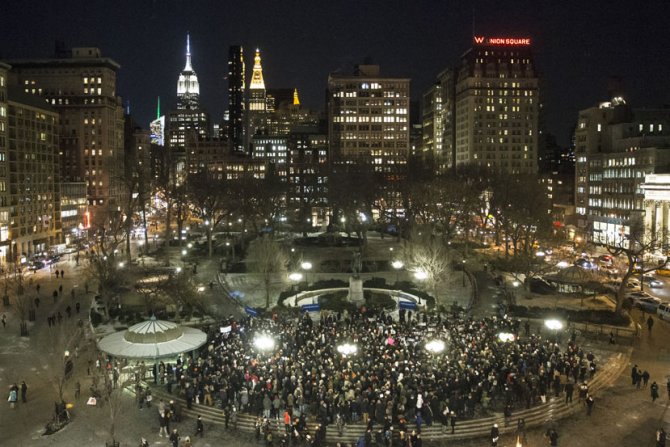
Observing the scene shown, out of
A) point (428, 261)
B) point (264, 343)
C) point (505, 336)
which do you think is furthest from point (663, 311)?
point (264, 343)

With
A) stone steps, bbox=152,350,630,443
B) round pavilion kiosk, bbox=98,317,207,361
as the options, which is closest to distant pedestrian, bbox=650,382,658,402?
stone steps, bbox=152,350,630,443

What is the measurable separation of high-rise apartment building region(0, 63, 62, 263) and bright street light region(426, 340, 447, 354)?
2254 inches

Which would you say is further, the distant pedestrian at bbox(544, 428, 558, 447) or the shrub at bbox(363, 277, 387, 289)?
the shrub at bbox(363, 277, 387, 289)

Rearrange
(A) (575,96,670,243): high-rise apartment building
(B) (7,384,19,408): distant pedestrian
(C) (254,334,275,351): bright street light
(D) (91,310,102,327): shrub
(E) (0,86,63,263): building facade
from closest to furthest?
(B) (7,384,19,408): distant pedestrian
(C) (254,334,275,351): bright street light
(D) (91,310,102,327): shrub
(E) (0,86,63,263): building facade
(A) (575,96,670,243): high-rise apartment building

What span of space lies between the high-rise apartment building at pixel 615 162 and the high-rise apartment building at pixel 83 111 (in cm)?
8962

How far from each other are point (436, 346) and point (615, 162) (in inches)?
2752

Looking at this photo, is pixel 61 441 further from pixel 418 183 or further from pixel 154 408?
pixel 418 183

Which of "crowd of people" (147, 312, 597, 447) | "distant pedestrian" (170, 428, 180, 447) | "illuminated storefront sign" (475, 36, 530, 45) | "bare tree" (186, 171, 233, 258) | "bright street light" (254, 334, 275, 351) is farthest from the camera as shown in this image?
"illuminated storefront sign" (475, 36, 530, 45)

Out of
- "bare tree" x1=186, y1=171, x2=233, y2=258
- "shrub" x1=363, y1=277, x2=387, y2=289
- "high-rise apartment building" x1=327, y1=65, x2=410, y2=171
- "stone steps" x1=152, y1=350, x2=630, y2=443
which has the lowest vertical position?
"stone steps" x1=152, y1=350, x2=630, y2=443

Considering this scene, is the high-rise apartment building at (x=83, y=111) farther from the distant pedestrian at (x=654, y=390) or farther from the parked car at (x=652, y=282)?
the distant pedestrian at (x=654, y=390)

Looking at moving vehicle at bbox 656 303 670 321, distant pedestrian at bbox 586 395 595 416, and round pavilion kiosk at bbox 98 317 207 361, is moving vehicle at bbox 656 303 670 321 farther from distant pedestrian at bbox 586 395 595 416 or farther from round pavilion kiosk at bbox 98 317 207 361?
round pavilion kiosk at bbox 98 317 207 361

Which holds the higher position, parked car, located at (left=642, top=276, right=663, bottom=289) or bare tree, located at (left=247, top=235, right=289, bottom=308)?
bare tree, located at (left=247, top=235, right=289, bottom=308)

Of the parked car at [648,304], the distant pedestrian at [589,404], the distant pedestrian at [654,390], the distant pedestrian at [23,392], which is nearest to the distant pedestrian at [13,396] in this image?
the distant pedestrian at [23,392]

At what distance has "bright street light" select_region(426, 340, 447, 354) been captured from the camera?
2855cm
